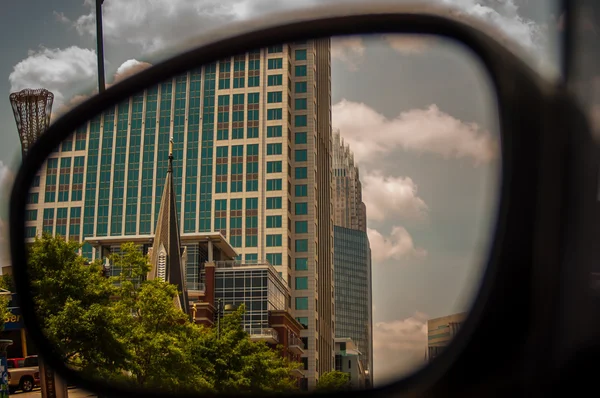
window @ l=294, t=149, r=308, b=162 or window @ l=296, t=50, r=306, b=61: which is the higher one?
window @ l=296, t=50, r=306, b=61

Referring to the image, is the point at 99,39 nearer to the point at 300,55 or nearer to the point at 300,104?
the point at 300,104

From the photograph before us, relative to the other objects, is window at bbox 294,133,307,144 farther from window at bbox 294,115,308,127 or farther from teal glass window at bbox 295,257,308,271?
teal glass window at bbox 295,257,308,271

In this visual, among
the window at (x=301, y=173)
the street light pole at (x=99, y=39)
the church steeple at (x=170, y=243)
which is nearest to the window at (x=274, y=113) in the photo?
the window at (x=301, y=173)

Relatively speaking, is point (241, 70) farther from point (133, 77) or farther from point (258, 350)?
point (258, 350)

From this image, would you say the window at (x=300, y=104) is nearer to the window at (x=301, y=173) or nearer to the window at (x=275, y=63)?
the window at (x=301, y=173)

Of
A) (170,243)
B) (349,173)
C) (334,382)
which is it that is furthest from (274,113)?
(334,382)

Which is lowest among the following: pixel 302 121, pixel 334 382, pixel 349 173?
pixel 334 382

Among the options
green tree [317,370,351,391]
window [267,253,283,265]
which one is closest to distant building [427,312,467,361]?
green tree [317,370,351,391]
